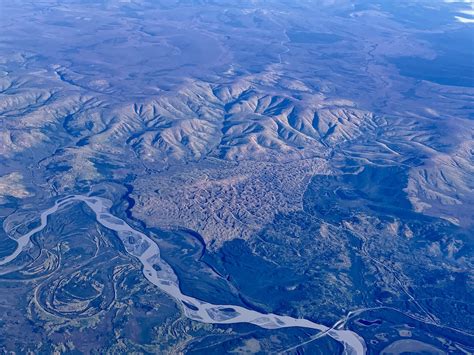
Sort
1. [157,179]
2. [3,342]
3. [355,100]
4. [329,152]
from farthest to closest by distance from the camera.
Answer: [355,100] < [329,152] < [157,179] < [3,342]

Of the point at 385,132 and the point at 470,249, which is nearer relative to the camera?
the point at 470,249

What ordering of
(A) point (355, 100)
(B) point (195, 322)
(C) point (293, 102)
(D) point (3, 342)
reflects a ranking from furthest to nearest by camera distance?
(A) point (355, 100), (C) point (293, 102), (B) point (195, 322), (D) point (3, 342)

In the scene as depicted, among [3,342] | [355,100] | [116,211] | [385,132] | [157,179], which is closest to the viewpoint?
[3,342]

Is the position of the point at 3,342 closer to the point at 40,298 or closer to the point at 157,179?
the point at 40,298

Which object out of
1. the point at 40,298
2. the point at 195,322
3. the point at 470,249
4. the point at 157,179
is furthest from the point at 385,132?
the point at 40,298

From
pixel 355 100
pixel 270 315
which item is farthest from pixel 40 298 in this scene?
pixel 355 100

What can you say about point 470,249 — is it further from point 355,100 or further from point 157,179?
point 355,100
